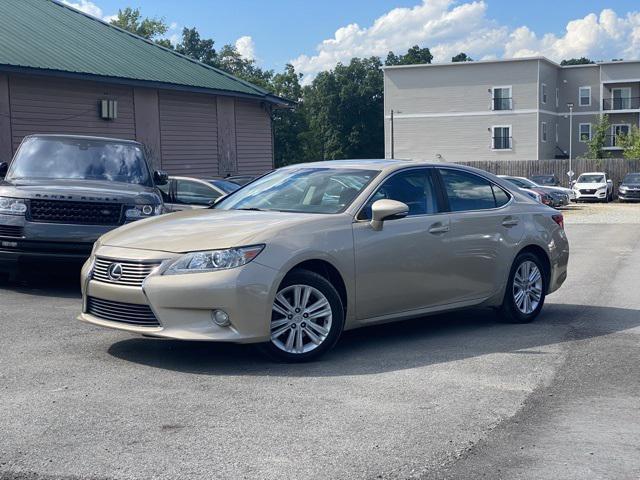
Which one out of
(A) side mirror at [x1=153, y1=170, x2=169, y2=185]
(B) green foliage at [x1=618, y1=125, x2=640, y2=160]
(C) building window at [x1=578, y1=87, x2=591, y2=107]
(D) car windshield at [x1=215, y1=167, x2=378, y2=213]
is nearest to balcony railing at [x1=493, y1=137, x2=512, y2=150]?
(B) green foliage at [x1=618, y1=125, x2=640, y2=160]

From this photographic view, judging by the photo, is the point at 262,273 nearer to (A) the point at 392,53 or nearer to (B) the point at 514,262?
(B) the point at 514,262

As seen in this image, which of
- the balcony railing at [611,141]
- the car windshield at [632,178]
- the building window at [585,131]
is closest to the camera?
the car windshield at [632,178]

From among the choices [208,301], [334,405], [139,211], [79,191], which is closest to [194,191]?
[139,211]

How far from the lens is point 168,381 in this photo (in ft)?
20.2

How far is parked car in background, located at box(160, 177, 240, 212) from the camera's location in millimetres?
14023

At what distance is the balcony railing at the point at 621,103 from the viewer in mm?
68000

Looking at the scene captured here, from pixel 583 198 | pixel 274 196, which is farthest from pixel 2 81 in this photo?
pixel 583 198

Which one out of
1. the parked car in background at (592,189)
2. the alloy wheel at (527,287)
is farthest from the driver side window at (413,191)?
the parked car in background at (592,189)

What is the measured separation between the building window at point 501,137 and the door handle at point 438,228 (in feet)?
189

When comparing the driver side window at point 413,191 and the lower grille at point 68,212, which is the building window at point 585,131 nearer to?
the lower grille at point 68,212

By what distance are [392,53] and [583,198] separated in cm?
7088

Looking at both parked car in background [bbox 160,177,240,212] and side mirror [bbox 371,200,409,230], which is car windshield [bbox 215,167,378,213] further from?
parked car in background [bbox 160,177,240,212]

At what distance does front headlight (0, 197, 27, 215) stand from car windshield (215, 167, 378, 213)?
3118 mm

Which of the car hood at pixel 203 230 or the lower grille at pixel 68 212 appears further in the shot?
the lower grille at pixel 68 212
